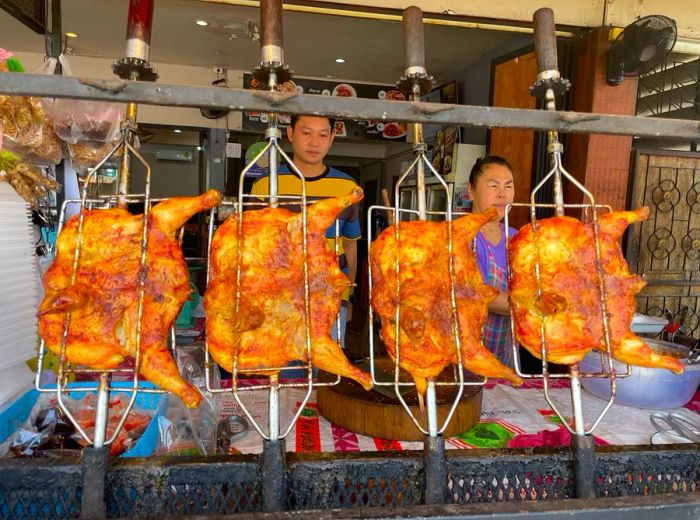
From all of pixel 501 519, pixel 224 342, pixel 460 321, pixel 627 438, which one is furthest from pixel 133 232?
pixel 627 438

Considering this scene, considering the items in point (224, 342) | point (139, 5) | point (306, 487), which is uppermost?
point (139, 5)

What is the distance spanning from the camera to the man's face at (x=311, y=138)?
3.23 metres

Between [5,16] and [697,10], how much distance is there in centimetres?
653

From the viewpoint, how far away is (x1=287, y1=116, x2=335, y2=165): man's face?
10.6 ft

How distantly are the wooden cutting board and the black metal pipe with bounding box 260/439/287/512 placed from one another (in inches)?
28.1

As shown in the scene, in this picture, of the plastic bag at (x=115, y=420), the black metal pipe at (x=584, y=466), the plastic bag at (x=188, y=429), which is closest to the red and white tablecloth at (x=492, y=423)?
the plastic bag at (x=188, y=429)

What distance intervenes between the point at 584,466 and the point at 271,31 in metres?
1.12

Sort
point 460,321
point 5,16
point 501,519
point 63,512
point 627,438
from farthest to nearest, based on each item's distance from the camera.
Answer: point 5,16
point 627,438
point 460,321
point 63,512
point 501,519

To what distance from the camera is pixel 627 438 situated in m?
1.82

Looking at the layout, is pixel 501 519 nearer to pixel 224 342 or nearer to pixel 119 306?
pixel 224 342

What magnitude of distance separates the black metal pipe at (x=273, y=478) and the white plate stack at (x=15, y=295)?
0.86 m

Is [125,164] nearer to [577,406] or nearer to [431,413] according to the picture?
[431,413]

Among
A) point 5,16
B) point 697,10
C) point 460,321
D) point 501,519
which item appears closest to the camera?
point 501,519

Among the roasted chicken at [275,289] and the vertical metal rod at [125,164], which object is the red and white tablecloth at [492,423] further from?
the vertical metal rod at [125,164]
